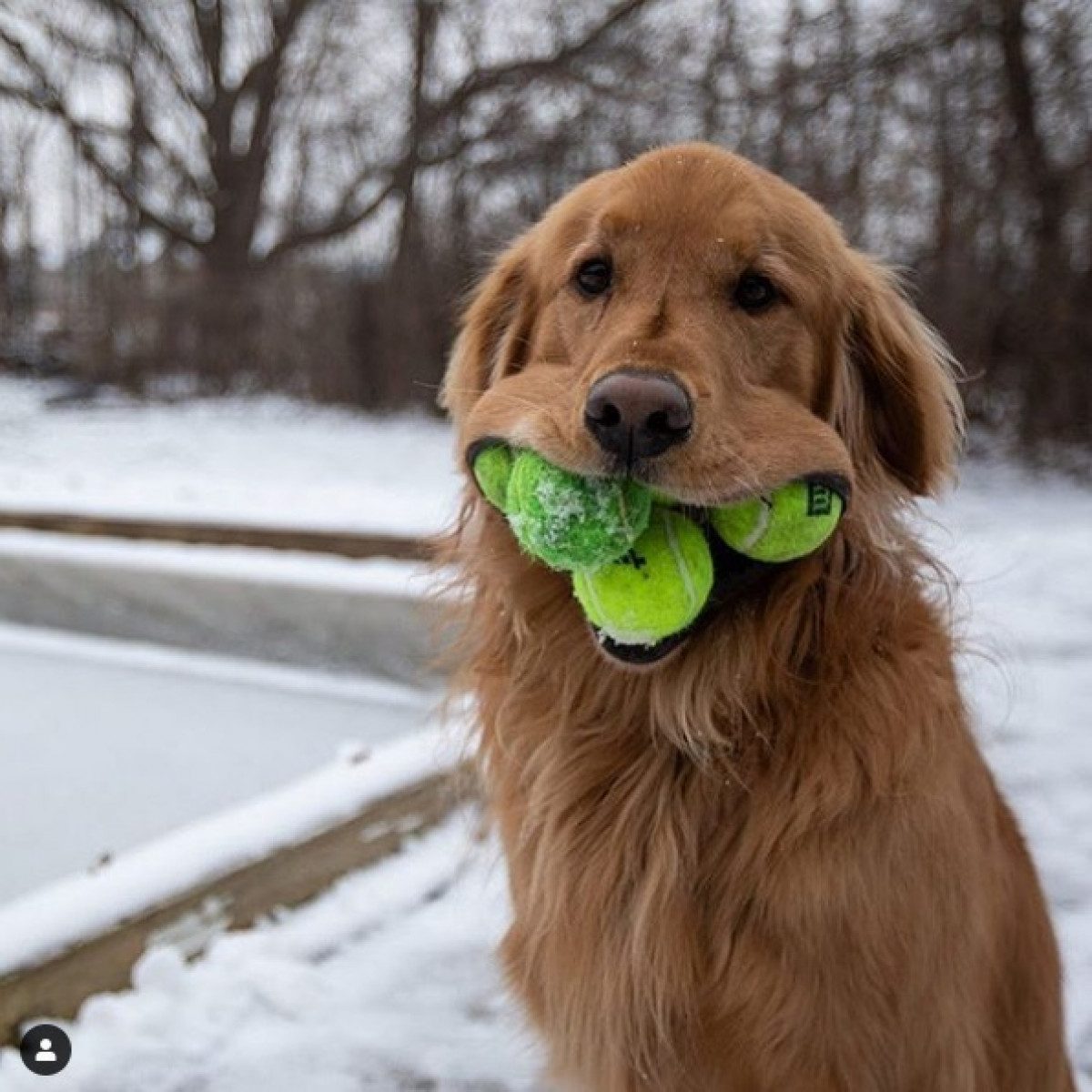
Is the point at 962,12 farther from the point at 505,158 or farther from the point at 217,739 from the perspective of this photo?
the point at 217,739

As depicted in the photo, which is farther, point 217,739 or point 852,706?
point 217,739

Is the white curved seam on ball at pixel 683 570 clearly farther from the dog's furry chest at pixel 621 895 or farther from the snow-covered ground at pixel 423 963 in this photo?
the snow-covered ground at pixel 423 963

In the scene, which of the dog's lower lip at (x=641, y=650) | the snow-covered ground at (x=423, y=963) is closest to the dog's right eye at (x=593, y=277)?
the dog's lower lip at (x=641, y=650)

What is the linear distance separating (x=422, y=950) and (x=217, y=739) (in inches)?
87.1

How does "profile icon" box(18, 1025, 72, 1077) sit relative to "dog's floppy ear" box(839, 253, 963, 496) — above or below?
below

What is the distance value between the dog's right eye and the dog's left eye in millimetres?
209

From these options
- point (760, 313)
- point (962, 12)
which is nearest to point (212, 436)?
point (962, 12)

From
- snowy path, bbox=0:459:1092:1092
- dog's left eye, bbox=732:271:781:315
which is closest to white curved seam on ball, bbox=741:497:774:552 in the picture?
dog's left eye, bbox=732:271:781:315

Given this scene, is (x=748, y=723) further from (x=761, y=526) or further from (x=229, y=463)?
(x=229, y=463)

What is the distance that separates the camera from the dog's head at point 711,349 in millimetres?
1509

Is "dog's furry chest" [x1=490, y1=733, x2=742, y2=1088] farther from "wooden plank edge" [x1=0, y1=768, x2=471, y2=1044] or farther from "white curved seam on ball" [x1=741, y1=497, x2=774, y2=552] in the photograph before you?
"wooden plank edge" [x1=0, y1=768, x2=471, y2=1044]

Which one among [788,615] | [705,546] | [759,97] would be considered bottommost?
[788,615]

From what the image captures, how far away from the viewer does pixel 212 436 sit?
1388 cm

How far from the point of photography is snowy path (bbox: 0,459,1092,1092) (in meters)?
2.33
